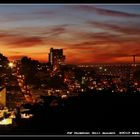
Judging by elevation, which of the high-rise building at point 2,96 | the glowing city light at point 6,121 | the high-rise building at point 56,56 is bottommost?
the glowing city light at point 6,121

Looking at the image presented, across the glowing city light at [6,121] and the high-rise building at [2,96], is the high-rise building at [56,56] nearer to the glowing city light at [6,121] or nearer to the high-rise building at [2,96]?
the high-rise building at [2,96]

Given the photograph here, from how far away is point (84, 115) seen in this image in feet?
22.3

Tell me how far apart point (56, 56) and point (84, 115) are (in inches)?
33.0

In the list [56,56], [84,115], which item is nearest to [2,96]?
[56,56]

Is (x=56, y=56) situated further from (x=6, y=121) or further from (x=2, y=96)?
(x=6, y=121)

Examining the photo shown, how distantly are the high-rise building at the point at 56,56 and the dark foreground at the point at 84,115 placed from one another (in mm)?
492

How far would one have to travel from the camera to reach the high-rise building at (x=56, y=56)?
6.80m

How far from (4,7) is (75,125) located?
1.75m

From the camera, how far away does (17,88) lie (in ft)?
22.6

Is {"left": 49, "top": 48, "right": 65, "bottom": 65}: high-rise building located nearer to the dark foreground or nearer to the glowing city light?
the dark foreground

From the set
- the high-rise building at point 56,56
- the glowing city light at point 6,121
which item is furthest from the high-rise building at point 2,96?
the high-rise building at point 56,56

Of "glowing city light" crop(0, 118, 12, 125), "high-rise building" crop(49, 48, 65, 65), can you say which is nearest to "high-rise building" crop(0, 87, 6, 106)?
"glowing city light" crop(0, 118, 12, 125)

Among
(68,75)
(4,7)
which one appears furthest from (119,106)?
(4,7)
